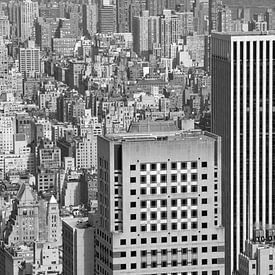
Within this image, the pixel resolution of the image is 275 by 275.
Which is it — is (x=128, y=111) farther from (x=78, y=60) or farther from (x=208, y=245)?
(x=208, y=245)

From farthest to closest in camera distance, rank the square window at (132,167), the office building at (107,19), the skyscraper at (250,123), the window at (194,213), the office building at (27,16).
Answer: the office building at (27,16) < the office building at (107,19) < the skyscraper at (250,123) < the window at (194,213) < the square window at (132,167)

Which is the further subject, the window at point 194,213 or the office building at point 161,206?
the window at point 194,213

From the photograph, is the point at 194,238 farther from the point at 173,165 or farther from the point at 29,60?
the point at 29,60

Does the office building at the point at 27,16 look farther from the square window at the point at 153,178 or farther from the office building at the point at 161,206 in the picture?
the square window at the point at 153,178

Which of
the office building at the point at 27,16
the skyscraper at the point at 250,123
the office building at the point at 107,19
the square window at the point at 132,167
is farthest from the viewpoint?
the office building at the point at 27,16

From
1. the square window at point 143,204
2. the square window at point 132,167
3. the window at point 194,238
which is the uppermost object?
the square window at point 132,167

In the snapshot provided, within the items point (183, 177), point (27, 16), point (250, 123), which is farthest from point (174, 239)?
point (27, 16)

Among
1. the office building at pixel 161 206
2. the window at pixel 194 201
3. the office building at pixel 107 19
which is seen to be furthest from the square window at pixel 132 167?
the office building at pixel 107 19

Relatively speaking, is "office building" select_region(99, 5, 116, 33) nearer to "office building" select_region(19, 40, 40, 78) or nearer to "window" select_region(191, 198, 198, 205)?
"office building" select_region(19, 40, 40, 78)

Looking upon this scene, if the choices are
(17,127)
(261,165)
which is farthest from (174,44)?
(261,165)
